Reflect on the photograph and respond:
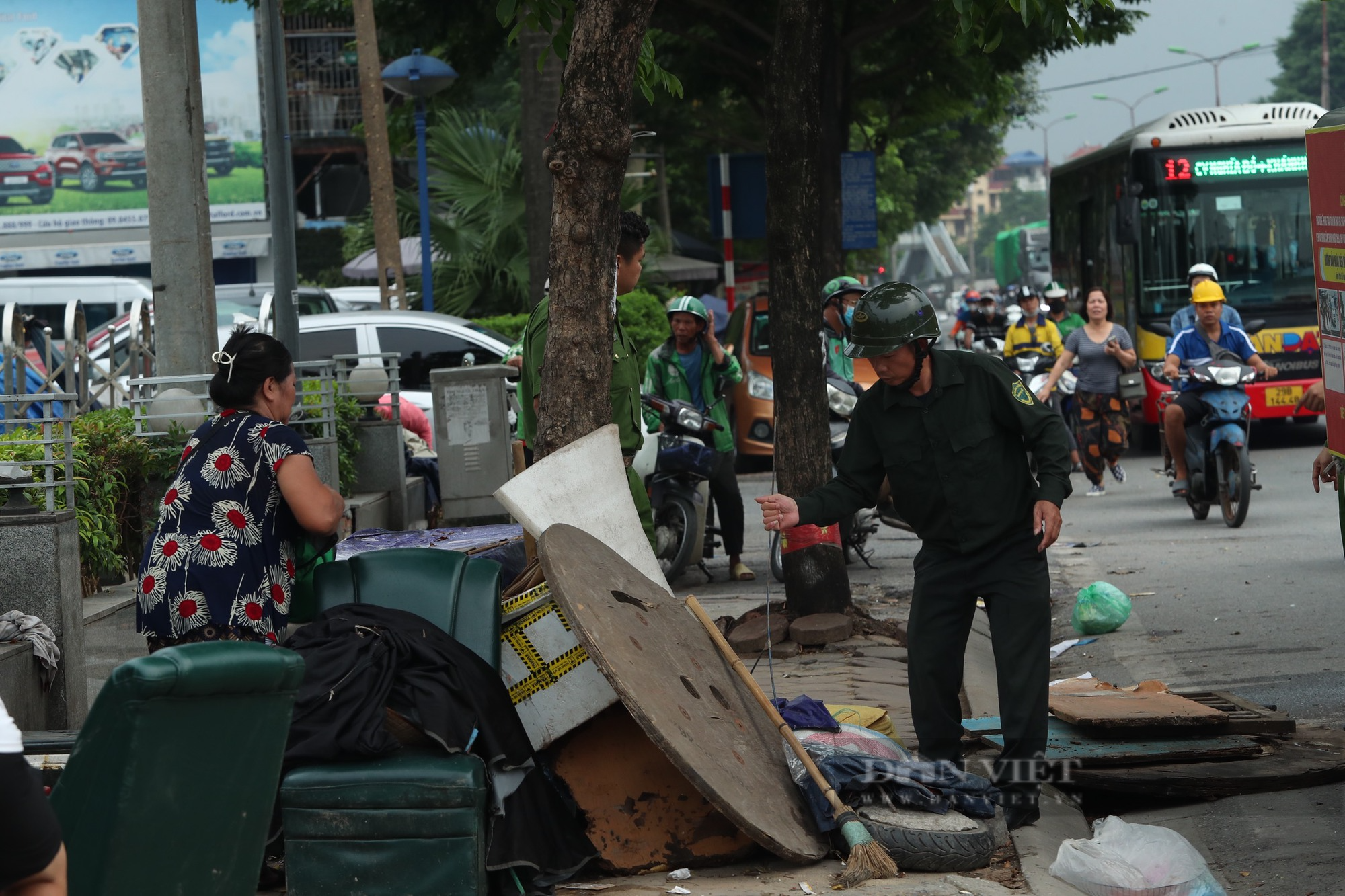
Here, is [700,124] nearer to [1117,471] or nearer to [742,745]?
[1117,471]

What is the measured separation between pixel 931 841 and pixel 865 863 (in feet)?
0.83

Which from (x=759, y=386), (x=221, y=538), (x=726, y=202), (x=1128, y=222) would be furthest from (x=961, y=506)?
(x=1128, y=222)

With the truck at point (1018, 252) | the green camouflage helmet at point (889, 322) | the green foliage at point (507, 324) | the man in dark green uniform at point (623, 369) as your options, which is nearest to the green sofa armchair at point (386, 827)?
the green camouflage helmet at point (889, 322)

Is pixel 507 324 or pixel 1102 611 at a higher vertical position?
pixel 507 324

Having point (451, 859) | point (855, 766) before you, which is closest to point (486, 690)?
point (451, 859)

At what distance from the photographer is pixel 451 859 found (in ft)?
13.4

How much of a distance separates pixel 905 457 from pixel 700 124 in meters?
22.8

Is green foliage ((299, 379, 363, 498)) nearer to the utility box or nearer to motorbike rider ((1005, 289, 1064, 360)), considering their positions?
the utility box

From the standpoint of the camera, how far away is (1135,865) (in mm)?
4332

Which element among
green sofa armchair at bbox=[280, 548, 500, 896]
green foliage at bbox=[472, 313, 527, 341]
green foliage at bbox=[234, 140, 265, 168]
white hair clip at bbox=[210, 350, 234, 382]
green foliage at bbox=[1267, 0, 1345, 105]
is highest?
green foliage at bbox=[1267, 0, 1345, 105]

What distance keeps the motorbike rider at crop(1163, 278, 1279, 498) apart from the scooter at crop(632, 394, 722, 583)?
12.8 feet

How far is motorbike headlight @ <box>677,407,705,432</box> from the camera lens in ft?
32.1

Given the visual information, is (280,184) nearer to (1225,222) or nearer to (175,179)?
(175,179)

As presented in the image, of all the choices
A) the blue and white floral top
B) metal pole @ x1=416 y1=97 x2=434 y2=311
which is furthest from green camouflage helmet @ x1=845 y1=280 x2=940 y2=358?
metal pole @ x1=416 y1=97 x2=434 y2=311
